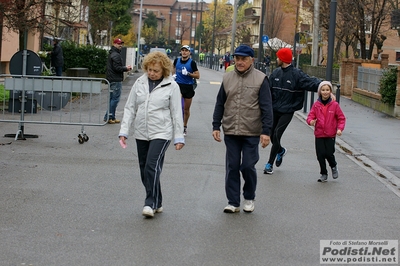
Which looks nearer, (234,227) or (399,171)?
(234,227)

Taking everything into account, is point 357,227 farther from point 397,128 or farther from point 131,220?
point 397,128

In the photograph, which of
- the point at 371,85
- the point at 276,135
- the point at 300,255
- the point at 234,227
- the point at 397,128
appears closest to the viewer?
the point at 300,255

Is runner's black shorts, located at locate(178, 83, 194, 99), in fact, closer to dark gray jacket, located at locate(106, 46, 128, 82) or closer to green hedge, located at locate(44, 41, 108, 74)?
dark gray jacket, located at locate(106, 46, 128, 82)

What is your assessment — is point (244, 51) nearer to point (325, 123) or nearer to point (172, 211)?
point (172, 211)

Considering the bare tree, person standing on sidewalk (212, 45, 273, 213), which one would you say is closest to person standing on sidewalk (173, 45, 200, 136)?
person standing on sidewalk (212, 45, 273, 213)

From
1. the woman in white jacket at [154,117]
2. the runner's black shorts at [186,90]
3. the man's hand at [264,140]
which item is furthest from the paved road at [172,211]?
the runner's black shorts at [186,90]

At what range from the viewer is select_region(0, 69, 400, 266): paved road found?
6492 millimetres

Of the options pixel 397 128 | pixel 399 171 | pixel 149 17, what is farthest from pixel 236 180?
pixel 149 17

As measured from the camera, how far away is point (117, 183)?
987 cm

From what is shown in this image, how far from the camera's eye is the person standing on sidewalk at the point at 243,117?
804cm

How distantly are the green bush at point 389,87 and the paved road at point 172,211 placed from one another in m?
10.9

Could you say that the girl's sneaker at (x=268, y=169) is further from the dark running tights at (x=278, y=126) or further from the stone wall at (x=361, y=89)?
the stone wall at (x=361, y=89)

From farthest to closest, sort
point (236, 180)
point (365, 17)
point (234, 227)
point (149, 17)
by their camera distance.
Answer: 1. point (149, 17)
2. point (365, 17)
3. point (236, 180)
4. point (234, 227)

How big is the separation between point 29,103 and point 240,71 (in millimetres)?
6842
